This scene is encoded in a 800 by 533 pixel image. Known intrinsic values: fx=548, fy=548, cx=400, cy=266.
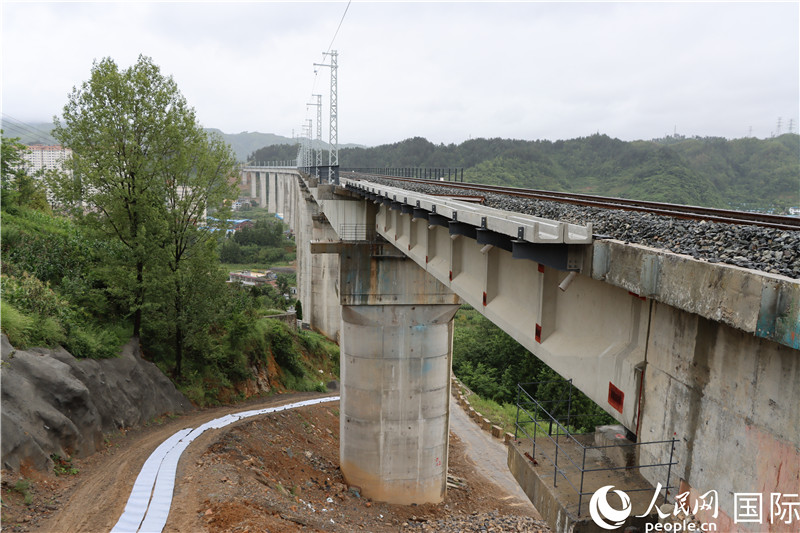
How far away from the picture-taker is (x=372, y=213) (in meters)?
19.8

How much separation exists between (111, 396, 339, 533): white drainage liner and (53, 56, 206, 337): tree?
607cm

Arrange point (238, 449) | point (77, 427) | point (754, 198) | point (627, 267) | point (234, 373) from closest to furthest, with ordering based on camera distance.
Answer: point (627, 267), point (77, 427), point (238, 449), point (234, 373), point (754, 198)

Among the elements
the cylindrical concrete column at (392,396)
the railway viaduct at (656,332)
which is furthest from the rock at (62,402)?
the railway viaduct at (656,332)

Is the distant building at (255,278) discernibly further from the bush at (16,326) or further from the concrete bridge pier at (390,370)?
the bush at (16,326)

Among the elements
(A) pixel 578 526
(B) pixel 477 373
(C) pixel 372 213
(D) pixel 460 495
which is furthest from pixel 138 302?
(B) pixel 477 373

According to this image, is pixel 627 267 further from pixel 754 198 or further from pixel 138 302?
pixel 754 198

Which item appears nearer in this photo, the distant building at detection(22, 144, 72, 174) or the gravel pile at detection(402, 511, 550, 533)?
the gravel pile at detection(402, 511, 550, 533)

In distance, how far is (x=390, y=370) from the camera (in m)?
18.6

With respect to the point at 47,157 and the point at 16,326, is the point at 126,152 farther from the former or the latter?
the point at 47,157

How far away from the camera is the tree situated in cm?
1831

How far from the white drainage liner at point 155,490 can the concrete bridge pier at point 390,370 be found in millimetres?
5515

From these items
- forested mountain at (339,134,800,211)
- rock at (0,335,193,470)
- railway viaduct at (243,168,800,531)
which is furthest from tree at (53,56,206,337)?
forested mountain at (339,134,800,211)

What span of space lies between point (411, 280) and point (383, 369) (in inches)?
126

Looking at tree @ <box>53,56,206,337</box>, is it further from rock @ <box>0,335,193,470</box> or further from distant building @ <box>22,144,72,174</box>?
rock @ <box>0,335,193,470</box>
